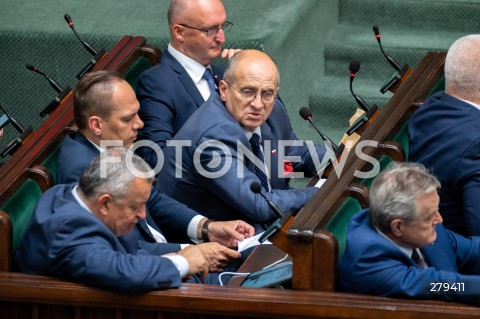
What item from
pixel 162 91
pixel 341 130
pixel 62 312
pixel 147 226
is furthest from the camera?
pixel 341 130

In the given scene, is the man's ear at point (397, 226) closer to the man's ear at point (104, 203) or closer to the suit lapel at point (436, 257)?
the suit lapel at point (436, 257)

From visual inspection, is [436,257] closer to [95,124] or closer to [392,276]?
[392,276]

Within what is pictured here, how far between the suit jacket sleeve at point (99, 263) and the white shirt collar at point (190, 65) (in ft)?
4.10

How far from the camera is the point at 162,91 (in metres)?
3.85

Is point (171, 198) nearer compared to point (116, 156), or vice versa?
point (116, 156)

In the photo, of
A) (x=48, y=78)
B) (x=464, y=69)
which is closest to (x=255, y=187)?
(x=464, y=69)

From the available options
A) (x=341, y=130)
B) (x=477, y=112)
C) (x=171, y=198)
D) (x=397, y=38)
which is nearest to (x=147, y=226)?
(x=171, y=198)

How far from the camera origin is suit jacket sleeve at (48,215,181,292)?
2750 millimetres

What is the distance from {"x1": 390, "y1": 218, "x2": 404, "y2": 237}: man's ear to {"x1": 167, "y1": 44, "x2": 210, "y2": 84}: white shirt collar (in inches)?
52.6

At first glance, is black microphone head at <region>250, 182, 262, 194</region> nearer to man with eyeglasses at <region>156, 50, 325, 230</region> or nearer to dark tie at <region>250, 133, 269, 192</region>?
man with eyeglasses at <region>156, 50, 325, 230</region>

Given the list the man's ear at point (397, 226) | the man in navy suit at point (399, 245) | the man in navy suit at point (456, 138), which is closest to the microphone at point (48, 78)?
the man in navy suit at point (456, 138)

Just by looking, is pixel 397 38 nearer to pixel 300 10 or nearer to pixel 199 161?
pixel 300 10

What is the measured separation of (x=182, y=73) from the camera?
396 centimetres

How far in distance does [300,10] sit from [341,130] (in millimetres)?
529
